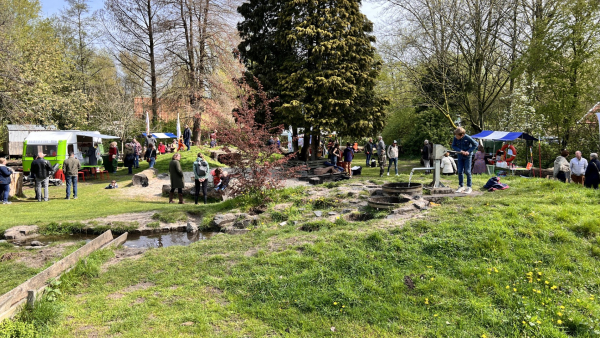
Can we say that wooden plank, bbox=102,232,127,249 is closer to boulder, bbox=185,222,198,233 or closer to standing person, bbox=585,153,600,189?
boulder, bbox=185,222,198,233

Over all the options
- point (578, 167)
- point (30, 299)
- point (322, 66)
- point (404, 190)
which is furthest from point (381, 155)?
point (30, 299)

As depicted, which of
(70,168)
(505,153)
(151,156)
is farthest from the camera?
(151,156)

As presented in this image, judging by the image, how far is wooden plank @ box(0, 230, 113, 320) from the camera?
4.44m

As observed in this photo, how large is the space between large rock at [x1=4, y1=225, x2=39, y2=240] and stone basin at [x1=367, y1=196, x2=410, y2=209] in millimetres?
8571

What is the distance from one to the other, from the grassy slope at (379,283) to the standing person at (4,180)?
30.3ft

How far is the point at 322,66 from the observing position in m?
19.3

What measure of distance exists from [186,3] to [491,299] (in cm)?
2628

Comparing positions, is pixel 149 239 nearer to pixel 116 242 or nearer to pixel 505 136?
pixel 116 242

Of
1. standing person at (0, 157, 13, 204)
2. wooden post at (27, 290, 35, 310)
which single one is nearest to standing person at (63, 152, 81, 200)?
standing person at (0, 157, 13, 204)

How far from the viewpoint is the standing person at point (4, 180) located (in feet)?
42.1

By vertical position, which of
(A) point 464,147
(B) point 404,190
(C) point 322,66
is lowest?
(B) point 404,190

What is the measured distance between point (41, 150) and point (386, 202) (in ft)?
58.9

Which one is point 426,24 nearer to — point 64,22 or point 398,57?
point 398,57

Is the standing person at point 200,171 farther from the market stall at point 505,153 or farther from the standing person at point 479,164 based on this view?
the market stall at point 505,153
